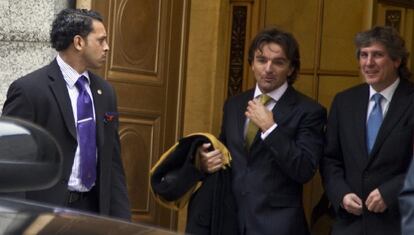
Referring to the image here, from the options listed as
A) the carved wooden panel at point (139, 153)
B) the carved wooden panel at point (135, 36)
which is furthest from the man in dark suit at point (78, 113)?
the carved wooden panel at point (139, 153)

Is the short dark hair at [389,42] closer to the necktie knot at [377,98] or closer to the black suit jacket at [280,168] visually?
the necktie knot at [377,98]

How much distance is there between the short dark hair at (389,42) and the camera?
7941mm

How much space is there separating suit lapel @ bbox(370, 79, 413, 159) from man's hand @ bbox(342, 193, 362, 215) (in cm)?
27

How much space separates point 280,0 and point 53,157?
6117 millimetres

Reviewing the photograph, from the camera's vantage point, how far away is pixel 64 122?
24.0ft

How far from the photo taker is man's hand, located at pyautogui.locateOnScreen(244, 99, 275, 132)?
7.87 meters

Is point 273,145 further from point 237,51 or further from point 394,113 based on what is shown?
point 237,51

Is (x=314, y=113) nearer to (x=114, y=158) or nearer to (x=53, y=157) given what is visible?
(x=114, y=158)

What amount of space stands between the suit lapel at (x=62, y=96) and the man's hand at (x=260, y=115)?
1137 millimetres

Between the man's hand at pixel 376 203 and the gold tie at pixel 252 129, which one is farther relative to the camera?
the gold tie at pixel 252 129

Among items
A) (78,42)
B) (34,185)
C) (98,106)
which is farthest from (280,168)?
(34,185)

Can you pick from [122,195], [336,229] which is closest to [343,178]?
[336,229]

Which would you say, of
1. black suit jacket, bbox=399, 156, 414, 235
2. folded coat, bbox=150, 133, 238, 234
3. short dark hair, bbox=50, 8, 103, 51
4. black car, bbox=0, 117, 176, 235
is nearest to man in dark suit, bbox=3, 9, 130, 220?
short dark hair, bbox=50, 8, 103, 51

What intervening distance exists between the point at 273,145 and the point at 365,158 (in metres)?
0.52
